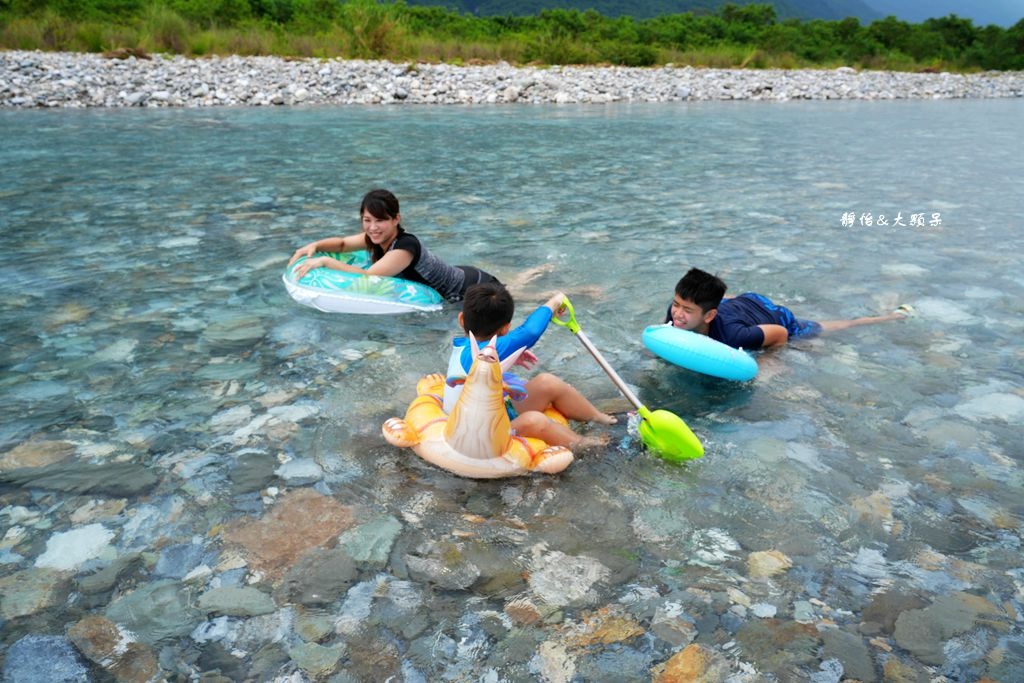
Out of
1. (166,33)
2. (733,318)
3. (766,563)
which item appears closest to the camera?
(766,563)

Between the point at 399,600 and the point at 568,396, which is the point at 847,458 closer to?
the point at 568,396

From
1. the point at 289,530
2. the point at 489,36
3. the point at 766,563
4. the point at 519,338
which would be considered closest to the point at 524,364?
the point at 519,338

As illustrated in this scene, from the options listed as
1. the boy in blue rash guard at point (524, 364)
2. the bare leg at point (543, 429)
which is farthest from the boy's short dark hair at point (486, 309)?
the bare leg at point (543, 429)

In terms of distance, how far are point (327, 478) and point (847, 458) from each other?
2.41m

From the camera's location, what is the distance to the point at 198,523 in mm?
3084

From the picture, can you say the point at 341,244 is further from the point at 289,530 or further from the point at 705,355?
the point at 289,530

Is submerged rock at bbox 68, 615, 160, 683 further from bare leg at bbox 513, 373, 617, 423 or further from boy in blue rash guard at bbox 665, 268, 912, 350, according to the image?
boy in blue rash guard at bbox 665, 268, 912, 350

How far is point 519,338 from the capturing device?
3547 millimetres

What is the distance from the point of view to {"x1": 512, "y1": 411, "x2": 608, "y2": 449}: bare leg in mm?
3586

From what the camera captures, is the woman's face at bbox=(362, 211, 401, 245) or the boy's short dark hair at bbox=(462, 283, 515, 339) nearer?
the boy's short dark hair at bbox=(462, 283, 515, 339)

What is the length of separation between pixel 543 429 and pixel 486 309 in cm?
63

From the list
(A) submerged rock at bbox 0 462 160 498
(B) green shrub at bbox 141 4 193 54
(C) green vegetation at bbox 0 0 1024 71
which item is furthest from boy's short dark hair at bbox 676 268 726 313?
(B) green shrub at bbox 141 4 193 54

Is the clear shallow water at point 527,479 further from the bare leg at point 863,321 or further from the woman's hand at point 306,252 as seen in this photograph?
the woman's hand at point 306,252

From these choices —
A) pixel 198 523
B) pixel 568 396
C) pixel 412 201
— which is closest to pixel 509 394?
pixel 568 396
